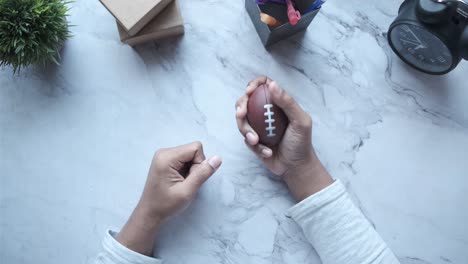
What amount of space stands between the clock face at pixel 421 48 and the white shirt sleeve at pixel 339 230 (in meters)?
0.27

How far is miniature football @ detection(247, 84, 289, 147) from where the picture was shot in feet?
1.87

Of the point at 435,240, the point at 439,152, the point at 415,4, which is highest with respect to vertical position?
the point at 415,4

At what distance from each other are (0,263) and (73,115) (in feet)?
0.99

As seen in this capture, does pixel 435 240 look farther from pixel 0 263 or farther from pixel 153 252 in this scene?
pixel 0 263

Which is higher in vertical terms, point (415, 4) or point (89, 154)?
point (415, 4)

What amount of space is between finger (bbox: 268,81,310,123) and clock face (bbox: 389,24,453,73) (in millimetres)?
237

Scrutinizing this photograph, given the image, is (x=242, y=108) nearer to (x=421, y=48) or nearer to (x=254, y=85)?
(x=254, y=85)

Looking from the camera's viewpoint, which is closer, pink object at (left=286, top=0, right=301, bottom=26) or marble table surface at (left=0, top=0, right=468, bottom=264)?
pink object at (left=286, top=0, right=301, bottom=26)

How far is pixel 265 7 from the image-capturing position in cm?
60

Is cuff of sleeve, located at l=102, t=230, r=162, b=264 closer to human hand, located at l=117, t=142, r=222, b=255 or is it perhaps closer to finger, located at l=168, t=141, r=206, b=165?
human hand, located at l=117, t=142, r=222, b=255

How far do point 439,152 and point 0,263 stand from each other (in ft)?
2.72

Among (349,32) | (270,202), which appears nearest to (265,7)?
(349,32)

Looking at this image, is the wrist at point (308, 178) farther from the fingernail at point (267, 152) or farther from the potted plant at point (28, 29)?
the potted plant at point (28, 29)

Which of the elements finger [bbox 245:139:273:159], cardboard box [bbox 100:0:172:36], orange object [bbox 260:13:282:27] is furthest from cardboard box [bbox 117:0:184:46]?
finger [bbox 245:139:273:159]
